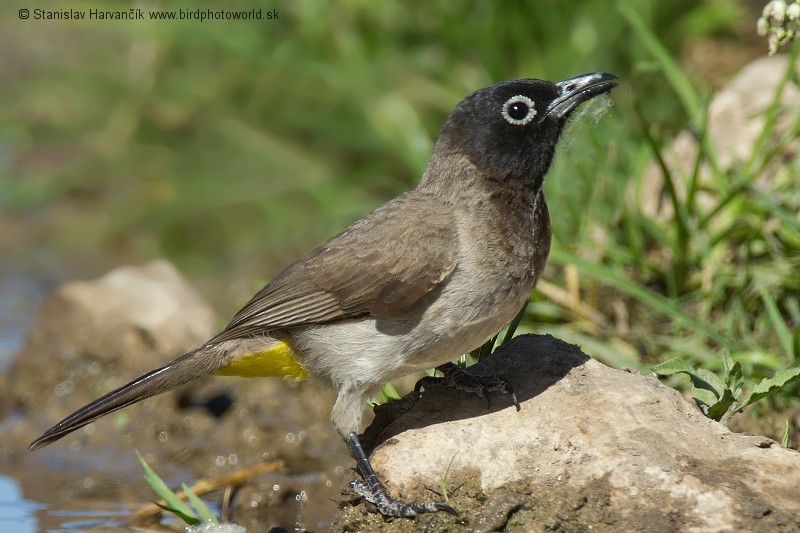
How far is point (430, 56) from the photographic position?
28.0 ft

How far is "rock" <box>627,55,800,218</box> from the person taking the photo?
6234 millimetres

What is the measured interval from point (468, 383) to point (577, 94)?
4.14ft

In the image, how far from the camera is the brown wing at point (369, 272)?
4387 mm

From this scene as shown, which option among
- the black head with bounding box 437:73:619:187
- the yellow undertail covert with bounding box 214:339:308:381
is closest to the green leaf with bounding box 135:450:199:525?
the yellow undertail covert with bounding box 214:339:308:381

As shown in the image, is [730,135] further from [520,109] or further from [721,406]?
[721,406]

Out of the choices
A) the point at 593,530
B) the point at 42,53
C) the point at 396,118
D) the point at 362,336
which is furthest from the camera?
the point at 42,53

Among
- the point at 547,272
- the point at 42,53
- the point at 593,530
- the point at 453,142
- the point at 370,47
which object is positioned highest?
the point at 42,53

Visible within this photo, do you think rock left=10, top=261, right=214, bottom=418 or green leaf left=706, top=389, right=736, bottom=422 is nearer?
green leaf left=706, top=389, right=736, bottom=422

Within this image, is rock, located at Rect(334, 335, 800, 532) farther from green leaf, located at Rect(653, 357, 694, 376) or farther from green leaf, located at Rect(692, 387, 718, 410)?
green leaf, located at Rect(692, 387, 718, 410)

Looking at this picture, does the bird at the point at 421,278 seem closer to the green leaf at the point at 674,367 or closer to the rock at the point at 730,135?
the green leaf at the point at 674,367

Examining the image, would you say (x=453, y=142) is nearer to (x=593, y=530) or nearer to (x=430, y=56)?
(x=593, y=530)

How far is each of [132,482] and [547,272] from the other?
239 cm

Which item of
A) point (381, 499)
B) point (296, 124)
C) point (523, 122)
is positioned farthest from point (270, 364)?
point (296, 124)

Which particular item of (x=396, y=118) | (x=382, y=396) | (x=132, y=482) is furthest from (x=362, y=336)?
(x=396, y=118)
